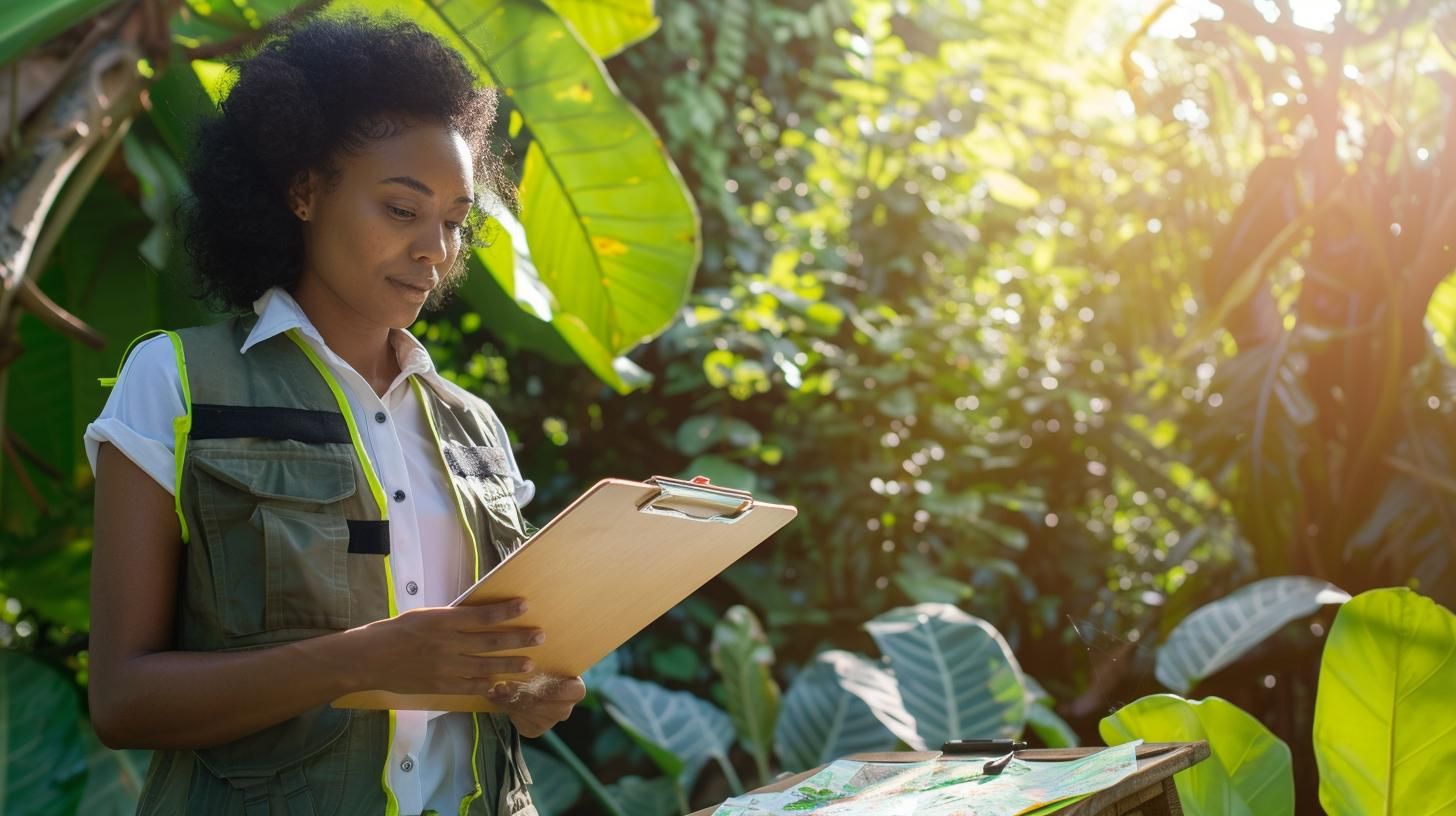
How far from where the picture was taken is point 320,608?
133 centimetres

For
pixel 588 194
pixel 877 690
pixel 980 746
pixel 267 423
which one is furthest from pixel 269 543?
pixel 877 690

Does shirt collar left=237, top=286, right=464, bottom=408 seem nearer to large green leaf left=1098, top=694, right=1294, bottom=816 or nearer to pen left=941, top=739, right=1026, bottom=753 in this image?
pen left=941, top=739, right=1026, bottom=753

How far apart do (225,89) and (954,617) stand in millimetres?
1874

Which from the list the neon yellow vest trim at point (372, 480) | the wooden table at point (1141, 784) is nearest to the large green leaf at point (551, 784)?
the wooden table at point (1141, 784)

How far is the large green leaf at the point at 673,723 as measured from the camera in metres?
3.18

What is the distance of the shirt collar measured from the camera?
4.60ft

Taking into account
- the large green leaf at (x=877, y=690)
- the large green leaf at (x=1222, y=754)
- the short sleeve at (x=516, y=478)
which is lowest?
the large green leaf at (x=877, y=690)

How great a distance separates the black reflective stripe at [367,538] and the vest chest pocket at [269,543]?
2 centimetres

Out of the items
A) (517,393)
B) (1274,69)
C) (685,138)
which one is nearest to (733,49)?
(685,138)

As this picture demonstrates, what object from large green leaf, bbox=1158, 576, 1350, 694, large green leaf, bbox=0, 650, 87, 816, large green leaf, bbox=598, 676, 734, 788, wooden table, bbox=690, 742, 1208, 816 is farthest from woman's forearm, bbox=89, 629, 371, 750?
large green leaf, bbox=1158, 576, 1350, 694

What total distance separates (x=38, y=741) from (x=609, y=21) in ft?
6.59

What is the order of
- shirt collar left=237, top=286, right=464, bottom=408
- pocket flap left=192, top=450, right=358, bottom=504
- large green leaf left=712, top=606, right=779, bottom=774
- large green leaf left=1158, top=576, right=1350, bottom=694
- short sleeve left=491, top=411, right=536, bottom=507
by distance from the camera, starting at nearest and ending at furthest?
1. pocket flap left=192, top=450, right=358, bottom=504
2. shirt collar left=237, top=286, right=464, bottom=408
3. short sleeve left=491, top=411, right=536, bottom=507
4. large green leaf left=1158, top=576, right=1350, bottom=694
5. large green leaf left=712, top=606, right=779, bottom=774

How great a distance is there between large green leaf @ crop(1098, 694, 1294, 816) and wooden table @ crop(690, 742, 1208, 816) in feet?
2.06

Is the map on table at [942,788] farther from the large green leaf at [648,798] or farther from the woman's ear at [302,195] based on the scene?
the large green leaf at [648,798]
